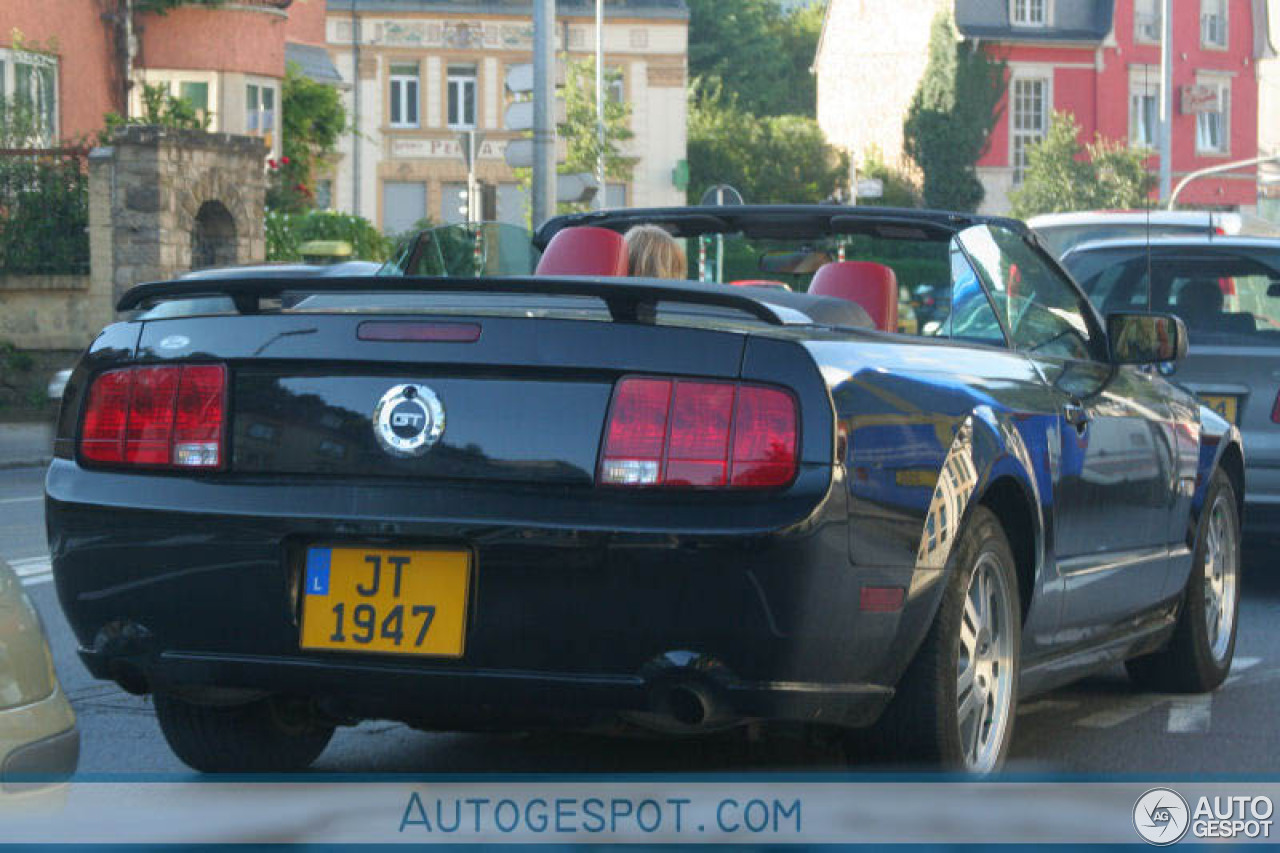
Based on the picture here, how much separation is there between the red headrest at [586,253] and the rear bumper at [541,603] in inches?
80.8

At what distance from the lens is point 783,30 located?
93.0 m

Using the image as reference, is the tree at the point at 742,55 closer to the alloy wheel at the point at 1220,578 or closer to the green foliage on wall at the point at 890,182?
the green foliage on wall at the point at 890,182

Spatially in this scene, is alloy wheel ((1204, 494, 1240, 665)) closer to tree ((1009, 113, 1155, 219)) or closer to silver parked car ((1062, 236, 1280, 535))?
silver parked car ((1062, 236, 1280, 535))

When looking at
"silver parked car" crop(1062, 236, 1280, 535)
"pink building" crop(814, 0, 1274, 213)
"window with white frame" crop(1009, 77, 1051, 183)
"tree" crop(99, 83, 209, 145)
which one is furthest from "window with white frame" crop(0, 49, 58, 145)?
"window with white frame" crop(1009, 77, 1051, 183)

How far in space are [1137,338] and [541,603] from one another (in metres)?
2.81

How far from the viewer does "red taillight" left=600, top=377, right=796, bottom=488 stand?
14.2 ft

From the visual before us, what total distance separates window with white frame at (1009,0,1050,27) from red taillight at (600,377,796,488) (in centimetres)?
6518

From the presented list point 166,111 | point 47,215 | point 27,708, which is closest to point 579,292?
point 27,708

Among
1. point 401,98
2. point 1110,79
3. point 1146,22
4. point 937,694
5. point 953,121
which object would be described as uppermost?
point 1146,22

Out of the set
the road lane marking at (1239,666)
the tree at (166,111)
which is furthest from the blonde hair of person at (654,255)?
the tree at (166,111)

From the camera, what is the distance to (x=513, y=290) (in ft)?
15.2

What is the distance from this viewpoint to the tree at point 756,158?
228 ft

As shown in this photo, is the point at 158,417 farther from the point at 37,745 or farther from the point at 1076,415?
the point at 1076,415

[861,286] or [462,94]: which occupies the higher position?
[462,94]
